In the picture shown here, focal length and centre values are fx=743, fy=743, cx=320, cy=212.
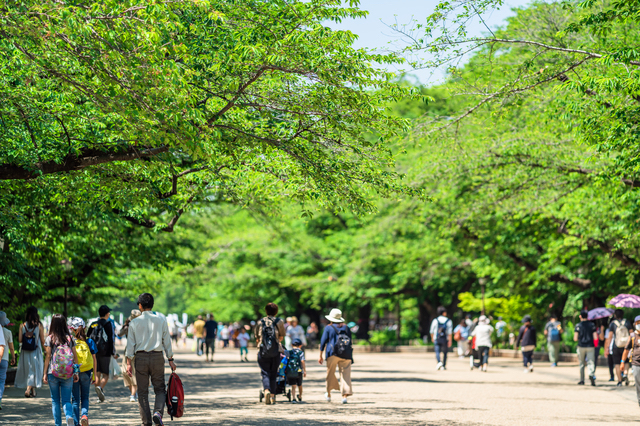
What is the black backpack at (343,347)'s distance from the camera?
42.8ft

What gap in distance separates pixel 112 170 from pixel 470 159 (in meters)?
10.5

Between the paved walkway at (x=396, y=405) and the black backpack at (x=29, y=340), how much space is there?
94 centimetres

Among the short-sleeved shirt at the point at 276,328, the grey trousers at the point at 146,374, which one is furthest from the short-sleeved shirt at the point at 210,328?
the grey trousers at the point at 146,374

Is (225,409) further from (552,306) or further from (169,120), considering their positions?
(552,306)

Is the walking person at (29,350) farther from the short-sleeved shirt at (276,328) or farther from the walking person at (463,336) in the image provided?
the walking person at (463,336)

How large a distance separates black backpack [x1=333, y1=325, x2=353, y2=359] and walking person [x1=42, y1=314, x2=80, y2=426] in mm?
5080

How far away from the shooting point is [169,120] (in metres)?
8.39

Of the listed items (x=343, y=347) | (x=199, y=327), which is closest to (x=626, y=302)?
(x=343, y=347)

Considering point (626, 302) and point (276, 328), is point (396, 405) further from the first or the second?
point (626, 302)

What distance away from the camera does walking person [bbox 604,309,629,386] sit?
1683cm

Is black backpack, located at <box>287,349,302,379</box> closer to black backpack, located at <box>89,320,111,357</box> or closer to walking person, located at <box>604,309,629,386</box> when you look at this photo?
black backpack, located at <box>89,320,111,357</box>

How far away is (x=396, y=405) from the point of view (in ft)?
41.9

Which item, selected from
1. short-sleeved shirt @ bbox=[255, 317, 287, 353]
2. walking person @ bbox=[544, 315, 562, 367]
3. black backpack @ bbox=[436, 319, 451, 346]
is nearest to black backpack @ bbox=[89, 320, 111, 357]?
short-sleeved shirt @ bbox=[255, 317, 287, 353]

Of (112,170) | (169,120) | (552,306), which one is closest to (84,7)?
(169,120)
